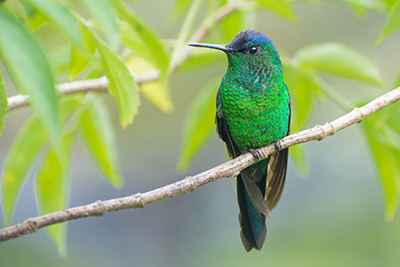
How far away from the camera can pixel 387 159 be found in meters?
1.37

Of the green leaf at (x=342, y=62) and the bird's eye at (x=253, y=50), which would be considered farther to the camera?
the bird's eye at (x=253, y=50)

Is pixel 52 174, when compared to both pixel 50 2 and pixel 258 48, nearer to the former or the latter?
pixel 50 2

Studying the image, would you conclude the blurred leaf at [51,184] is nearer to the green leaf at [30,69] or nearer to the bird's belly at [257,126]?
the bird's belly at [257,126]

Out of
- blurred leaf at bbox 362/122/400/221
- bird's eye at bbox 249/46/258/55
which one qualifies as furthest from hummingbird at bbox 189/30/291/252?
blurred leaf at bbox 362/122/400/221

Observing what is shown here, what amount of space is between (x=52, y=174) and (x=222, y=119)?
830mm

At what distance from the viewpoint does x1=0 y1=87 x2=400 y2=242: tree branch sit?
3.31ft

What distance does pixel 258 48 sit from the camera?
6.28 ft

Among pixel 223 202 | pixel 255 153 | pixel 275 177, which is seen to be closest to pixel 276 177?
pixel 275 177

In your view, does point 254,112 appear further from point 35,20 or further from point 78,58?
point 35,20

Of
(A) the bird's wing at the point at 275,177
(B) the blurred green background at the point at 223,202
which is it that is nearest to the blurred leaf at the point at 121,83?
(A) the bird's wing at the point at 275,177

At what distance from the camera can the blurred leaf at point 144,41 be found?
3.44 feet

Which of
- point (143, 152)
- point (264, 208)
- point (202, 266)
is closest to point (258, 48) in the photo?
point (264, 208)

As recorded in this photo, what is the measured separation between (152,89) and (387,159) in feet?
3.27

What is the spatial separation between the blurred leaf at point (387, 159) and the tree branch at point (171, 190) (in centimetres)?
10
